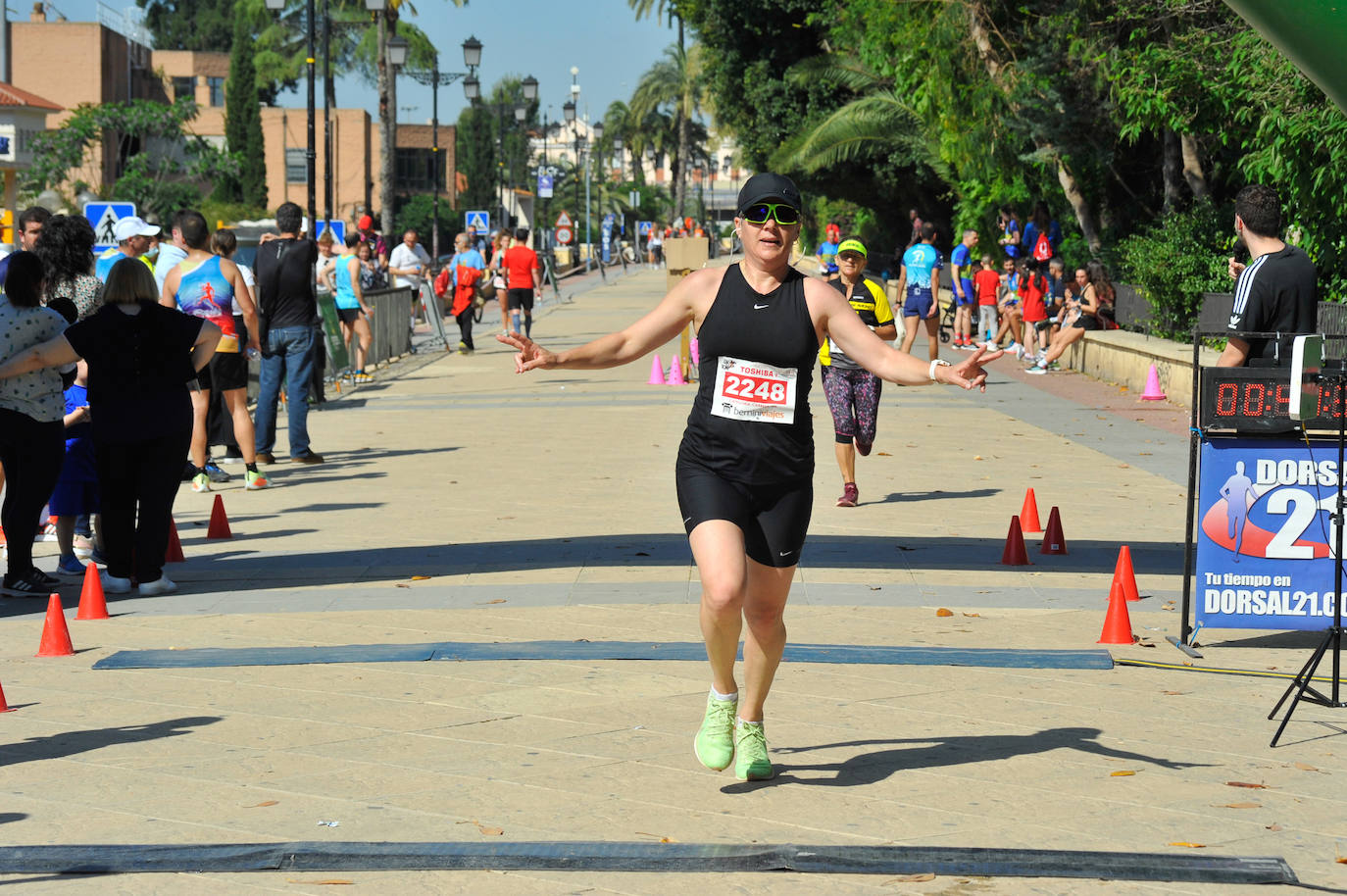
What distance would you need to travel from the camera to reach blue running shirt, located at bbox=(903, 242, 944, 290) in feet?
69.5

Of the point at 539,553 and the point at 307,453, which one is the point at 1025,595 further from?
the point at 307,453

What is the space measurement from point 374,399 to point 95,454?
10653 millimetres

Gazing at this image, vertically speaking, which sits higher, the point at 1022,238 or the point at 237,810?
the point at 1022,238

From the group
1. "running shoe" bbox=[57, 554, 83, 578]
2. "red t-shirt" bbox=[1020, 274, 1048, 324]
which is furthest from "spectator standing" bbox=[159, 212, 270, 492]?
"red t-shirt" bbox=[1020, 274, 1048, 324]

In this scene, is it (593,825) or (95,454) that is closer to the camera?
(593,825)

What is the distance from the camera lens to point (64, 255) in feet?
29.4

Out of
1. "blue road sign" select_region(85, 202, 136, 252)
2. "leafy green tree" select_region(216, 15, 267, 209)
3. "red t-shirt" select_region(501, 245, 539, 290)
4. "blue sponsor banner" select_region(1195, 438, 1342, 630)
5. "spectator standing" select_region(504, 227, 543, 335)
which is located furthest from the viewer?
"leafy green tree" select_region(216, 15, 267, 209)

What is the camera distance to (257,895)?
4.28m

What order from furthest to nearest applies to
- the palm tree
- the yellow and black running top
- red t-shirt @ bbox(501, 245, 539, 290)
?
the palm tree → red t-shirt @ bbox(501, 245, 539, 290) → the yellow and black running top

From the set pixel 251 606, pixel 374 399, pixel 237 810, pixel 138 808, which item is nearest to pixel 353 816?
pixel 237 810

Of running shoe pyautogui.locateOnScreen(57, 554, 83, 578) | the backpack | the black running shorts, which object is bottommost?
running shoe pyautogui.locateOnScreen(57, 554, 83, 578)

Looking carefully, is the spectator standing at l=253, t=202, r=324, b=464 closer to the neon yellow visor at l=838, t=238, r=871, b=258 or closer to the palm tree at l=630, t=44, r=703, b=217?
the neon yellow visor at l=838, t=238, r=871, b=258

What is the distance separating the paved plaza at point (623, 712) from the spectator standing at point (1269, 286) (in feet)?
4.67

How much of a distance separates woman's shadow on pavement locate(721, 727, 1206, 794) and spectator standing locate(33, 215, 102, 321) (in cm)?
530
